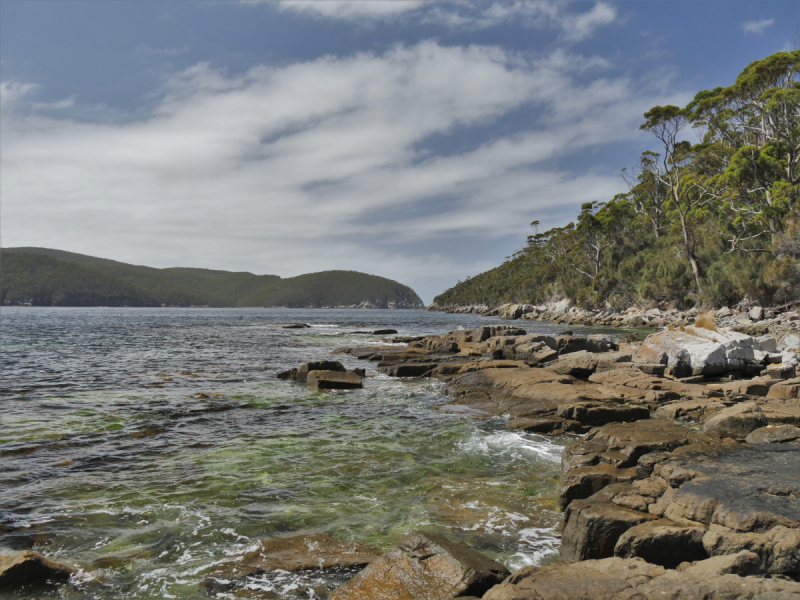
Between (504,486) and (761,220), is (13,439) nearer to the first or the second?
(504,486)

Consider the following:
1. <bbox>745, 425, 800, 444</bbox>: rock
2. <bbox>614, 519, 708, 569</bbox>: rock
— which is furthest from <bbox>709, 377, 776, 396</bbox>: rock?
<bbox>614, 519, 708, 569</bbox>: rock

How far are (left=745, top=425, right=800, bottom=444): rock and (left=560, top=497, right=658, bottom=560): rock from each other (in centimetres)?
458

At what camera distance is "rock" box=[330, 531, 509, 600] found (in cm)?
406

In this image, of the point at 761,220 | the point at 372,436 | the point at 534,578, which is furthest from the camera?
the point at 761,220

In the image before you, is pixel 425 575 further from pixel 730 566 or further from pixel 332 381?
pixel 332 381

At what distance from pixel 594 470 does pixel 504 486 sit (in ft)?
5.08

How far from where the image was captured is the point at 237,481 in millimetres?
7473

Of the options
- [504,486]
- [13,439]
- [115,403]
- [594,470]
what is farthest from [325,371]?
[594,470]

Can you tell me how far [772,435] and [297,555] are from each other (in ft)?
27.6

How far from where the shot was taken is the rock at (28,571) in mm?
4402

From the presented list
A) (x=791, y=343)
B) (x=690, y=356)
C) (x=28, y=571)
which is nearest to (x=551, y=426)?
(x=690, y=356)

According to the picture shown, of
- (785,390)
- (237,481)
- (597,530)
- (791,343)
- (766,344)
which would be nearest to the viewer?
(597,530)

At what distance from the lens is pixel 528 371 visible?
16.5m

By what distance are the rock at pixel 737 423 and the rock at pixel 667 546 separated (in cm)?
553
